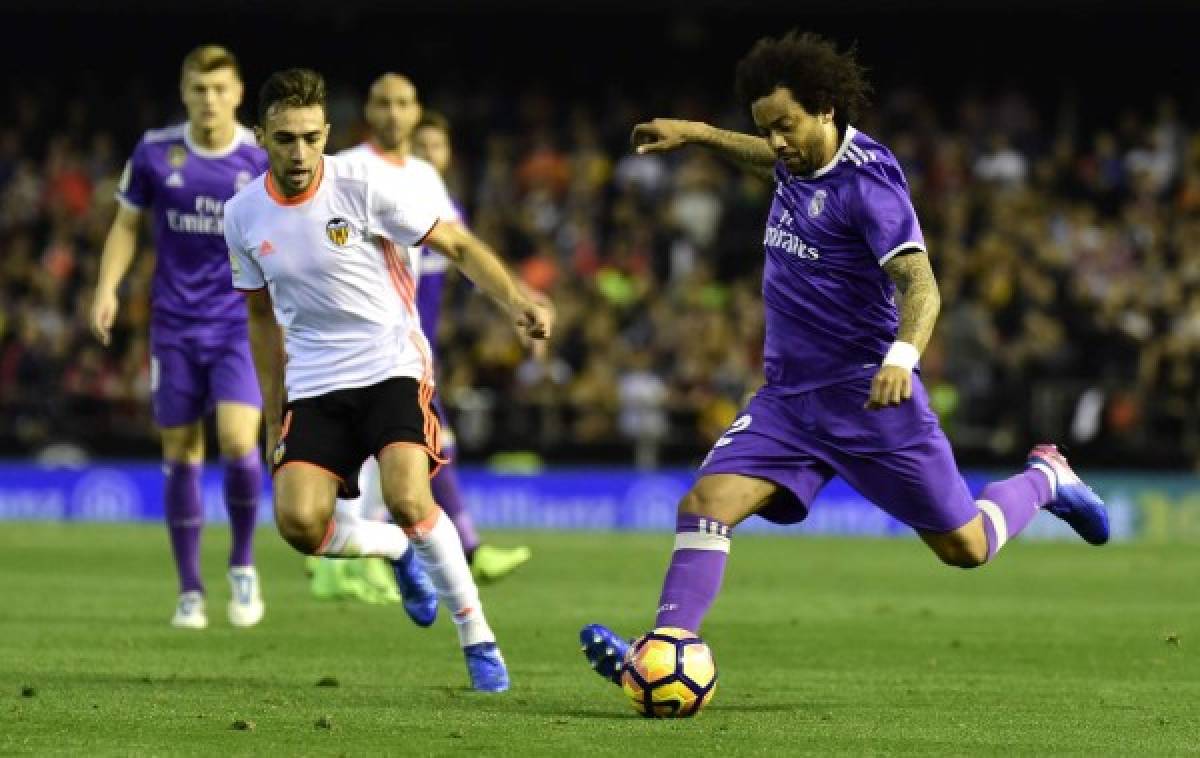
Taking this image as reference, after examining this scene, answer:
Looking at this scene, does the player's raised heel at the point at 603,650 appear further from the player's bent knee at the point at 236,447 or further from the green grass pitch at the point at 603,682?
the player's bent knee at the point at 236,447

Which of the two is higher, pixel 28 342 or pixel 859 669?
pixel 859 669

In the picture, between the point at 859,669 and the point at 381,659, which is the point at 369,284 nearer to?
the point at 381,659

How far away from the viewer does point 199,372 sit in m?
11.5

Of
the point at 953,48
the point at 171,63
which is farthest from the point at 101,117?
the point at 953,48

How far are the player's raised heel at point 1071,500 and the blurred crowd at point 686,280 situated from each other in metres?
12.4

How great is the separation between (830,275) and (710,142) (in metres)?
1.00

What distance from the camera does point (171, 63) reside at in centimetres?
3306

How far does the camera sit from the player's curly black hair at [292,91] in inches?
333

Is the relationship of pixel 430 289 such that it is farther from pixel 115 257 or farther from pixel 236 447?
pixel 115 257

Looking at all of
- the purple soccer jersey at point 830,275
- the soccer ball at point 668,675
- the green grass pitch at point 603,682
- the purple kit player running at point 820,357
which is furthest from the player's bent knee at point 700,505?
the green grass pitch at point 603,682

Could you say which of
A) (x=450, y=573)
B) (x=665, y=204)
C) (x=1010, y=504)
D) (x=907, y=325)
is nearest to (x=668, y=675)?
(x=450, y=573)

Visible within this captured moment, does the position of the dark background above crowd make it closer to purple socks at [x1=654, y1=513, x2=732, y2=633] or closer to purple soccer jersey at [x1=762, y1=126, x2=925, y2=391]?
purple soccer jersey at [x1=762, y1=126, x2=925, y2=391]

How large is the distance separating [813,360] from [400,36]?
82.8 ft

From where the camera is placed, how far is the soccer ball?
25.0ft
